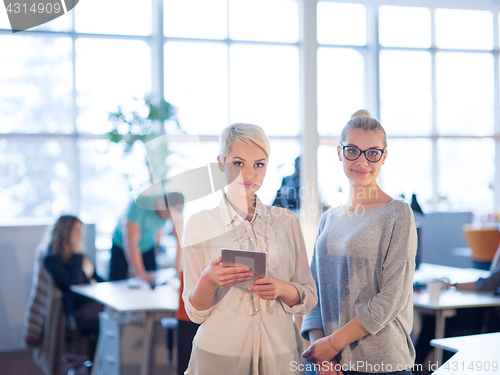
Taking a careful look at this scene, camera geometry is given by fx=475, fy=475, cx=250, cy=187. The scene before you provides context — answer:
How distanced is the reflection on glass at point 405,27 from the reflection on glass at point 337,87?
586 millimetres

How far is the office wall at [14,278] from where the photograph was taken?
17.0 ft

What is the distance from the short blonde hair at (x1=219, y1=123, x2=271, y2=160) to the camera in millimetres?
1458

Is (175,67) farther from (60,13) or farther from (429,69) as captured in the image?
(429,69)

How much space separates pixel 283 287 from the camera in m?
1.42

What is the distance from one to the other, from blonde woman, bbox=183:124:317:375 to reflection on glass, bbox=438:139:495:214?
6867mm

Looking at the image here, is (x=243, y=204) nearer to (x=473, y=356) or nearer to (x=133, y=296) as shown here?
(x=473, y=356)

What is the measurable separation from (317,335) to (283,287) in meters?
0.34

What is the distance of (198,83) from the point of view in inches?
269

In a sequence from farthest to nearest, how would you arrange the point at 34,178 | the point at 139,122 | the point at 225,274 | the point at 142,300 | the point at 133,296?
the point at 34,178
the point at 139,122
the point at 133,296
the point at 142,300
the point at 225,274

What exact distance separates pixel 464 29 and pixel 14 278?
7.66 meters

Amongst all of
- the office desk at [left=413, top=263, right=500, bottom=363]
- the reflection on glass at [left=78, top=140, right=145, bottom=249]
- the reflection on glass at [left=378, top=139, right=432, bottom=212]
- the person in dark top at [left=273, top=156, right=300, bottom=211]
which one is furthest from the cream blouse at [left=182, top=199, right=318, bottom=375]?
the reflection on glass at [left=378, top=139, right=432, bottom=212]

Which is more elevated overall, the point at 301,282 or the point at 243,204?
the point at 243,204

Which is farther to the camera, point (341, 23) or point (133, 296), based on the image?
point (341, 23)

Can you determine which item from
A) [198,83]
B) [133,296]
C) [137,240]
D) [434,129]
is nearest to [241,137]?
[133,296]
